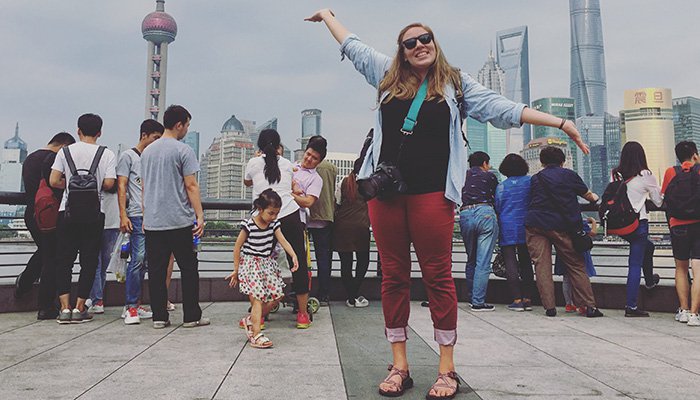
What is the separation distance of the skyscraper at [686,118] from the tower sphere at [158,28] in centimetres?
16478

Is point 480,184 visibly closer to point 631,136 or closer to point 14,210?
point 14,210

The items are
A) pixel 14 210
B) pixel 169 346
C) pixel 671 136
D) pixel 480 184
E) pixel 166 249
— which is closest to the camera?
pixel 169 346

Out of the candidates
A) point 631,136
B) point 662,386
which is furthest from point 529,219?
point 631,136

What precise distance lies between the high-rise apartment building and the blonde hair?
187 m

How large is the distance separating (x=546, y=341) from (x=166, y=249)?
10.4ft

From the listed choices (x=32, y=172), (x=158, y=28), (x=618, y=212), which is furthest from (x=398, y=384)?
(x=158, y=28)

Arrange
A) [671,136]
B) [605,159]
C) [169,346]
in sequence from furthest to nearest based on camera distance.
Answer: [605,159] < [671,136] < [169,346]

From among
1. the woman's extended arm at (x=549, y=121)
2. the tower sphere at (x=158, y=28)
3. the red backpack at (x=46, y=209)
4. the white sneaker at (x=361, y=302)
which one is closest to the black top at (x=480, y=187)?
the white sneaker at (x=361, y=302)

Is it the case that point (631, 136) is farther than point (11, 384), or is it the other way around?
point (631, 136)

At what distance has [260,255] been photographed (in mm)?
4102

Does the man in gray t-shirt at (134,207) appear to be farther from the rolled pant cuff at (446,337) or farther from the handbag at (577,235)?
the handbag at (577,235)

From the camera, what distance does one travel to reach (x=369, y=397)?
2438 millimetres

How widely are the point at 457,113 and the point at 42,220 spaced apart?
3952 millimetres

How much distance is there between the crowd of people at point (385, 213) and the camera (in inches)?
105
